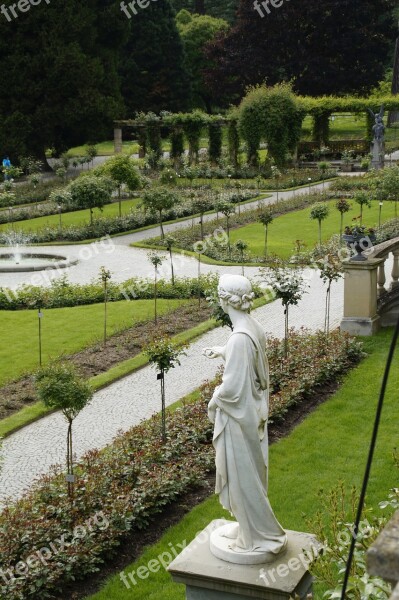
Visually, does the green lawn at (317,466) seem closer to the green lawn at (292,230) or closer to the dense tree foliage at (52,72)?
the green lawn at (292,230)

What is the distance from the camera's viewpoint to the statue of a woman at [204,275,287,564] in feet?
22.3

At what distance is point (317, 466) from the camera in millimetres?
11266

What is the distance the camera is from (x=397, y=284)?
17.9 meters

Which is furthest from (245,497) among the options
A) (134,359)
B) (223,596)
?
(134,359)

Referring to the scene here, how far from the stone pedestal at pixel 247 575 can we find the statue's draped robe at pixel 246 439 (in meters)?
0.15

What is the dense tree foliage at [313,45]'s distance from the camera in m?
58.0

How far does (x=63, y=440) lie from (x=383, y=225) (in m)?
19.1

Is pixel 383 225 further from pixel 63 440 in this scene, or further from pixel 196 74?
pixel 196 74

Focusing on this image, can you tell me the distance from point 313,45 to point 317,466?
169ft
